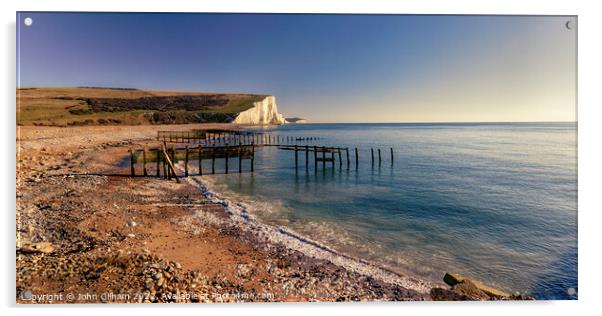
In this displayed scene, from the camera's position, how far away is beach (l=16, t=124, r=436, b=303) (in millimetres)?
5281

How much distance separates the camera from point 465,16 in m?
6.36

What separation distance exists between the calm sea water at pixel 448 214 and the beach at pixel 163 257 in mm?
1270

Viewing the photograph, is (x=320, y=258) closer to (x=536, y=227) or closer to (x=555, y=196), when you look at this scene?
(x=536, y=227)

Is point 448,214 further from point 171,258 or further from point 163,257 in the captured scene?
point 163,257

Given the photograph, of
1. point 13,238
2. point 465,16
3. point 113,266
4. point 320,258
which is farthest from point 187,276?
point 465,16

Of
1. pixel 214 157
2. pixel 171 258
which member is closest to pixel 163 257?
pixel 171 258

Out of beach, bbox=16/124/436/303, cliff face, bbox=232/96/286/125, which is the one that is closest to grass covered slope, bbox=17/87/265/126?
beach, bbox=16/124/436/303

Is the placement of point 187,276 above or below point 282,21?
below

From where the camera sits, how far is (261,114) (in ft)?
353

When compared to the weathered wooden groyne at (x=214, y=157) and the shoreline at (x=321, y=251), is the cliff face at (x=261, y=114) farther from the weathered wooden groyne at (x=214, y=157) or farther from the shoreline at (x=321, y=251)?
the shoreline at (x=321, y=251)

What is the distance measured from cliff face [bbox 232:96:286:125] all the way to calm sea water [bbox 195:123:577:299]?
225ft

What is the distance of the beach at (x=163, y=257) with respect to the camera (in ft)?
17.3

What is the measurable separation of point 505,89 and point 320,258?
5977 mm

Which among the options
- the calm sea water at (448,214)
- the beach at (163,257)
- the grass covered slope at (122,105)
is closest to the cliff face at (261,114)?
the grass covered slope at (122,105)
